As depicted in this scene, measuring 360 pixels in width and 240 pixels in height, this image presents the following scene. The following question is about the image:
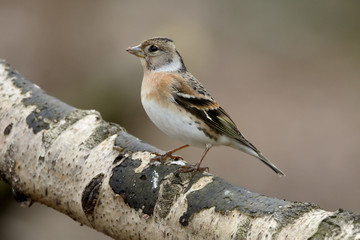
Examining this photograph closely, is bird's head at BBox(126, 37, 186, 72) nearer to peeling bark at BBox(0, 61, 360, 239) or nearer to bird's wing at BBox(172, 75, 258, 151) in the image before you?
bird's wing at BBox(172, 75, 258, 151)

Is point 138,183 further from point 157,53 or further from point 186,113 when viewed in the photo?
point 157,53

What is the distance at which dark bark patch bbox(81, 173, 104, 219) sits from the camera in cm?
293

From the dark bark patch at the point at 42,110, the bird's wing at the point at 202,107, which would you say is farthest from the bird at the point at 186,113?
the dark bark patch at the point at 42,110

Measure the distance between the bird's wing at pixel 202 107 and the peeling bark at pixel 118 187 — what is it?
655 millimetres

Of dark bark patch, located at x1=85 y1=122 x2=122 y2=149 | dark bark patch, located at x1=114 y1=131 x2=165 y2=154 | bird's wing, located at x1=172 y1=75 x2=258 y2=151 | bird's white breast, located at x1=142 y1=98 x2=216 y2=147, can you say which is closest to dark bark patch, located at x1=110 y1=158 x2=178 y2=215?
dark bark patch, located at x1=114 y1=131 x2=165 y2=154

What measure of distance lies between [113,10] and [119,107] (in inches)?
138

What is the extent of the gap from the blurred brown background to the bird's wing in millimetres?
3251

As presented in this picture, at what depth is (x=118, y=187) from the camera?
288 cm

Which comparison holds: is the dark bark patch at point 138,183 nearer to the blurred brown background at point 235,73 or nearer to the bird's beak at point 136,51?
the bird's beak at point 136,51

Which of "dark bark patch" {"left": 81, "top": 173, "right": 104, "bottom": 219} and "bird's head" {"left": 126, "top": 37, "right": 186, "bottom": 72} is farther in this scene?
"bird's head" {"left": 126, "top": 37, "right": 186, "bottom": 72}

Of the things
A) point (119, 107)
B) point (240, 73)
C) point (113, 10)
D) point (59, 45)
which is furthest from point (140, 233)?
point (113, 10)

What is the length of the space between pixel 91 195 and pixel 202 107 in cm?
116

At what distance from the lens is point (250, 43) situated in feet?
35.1

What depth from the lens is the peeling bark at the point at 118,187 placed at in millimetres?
2338
